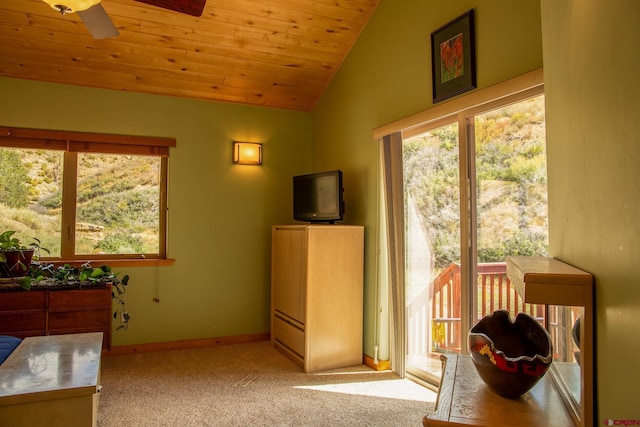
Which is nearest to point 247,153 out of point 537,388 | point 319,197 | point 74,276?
point 319,197

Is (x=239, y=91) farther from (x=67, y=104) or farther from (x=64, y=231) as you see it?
(x=64, y=231)

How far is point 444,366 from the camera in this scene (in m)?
1.50

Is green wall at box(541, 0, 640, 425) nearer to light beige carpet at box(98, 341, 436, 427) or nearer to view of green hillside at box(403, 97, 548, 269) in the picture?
view of green hillside at box(403, 97, 548, 269)

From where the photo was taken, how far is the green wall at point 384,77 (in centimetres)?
247

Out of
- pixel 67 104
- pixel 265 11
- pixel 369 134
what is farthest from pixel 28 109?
pixel 369 134

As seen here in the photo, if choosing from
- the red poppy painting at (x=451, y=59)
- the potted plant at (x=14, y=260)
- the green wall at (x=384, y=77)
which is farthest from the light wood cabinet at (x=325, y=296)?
the potted plant at (x=14, y=260)

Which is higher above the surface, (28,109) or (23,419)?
(28,109)

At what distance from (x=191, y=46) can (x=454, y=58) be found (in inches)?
86.7

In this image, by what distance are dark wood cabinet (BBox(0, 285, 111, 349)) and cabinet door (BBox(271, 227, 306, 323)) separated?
4.72 feet

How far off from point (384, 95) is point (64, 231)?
3.05 meters

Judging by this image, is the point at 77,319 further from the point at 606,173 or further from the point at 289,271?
the point at 606,173

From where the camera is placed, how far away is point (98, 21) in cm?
256

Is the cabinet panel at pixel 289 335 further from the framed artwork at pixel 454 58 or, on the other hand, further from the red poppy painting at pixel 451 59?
the red poppy painting at pixel 451 59

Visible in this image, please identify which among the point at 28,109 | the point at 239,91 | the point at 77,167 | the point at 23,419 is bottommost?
the point at 23,419
